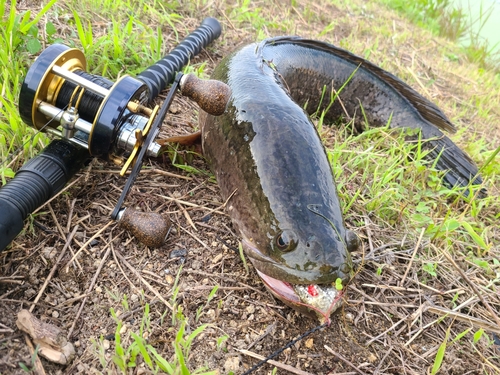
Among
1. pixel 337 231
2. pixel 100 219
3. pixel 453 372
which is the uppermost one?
pixel 337 231

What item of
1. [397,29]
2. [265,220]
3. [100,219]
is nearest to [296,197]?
[265,220]

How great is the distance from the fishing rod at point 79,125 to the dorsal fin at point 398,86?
192cm

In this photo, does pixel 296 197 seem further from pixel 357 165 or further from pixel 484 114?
pixel 484 114

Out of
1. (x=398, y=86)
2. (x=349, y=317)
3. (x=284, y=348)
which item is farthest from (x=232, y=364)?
(x=398, y=86)

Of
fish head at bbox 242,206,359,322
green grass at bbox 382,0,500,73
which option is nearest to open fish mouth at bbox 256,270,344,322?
fish head at bbox 242,206,359,322

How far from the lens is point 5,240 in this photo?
5.49ft

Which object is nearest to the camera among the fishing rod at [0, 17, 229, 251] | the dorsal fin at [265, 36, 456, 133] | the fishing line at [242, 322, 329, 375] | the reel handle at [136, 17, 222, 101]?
the fishing line at [242, 322, 329, 375]

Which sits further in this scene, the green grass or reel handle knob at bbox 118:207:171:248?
the green grass

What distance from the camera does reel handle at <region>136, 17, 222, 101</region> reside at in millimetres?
2791

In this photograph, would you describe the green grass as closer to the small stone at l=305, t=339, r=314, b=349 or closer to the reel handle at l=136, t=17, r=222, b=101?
the reel handle at l=136, t=17, r=222, b=101

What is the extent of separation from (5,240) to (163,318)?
731 mm

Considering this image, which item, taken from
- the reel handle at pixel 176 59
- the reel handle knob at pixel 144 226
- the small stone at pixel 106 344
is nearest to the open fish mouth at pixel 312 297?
the reel handle knob at pixel 144 226

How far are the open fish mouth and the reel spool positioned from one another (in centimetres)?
93

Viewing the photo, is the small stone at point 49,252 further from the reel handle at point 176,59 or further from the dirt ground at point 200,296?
the reel handle at point 176,59
